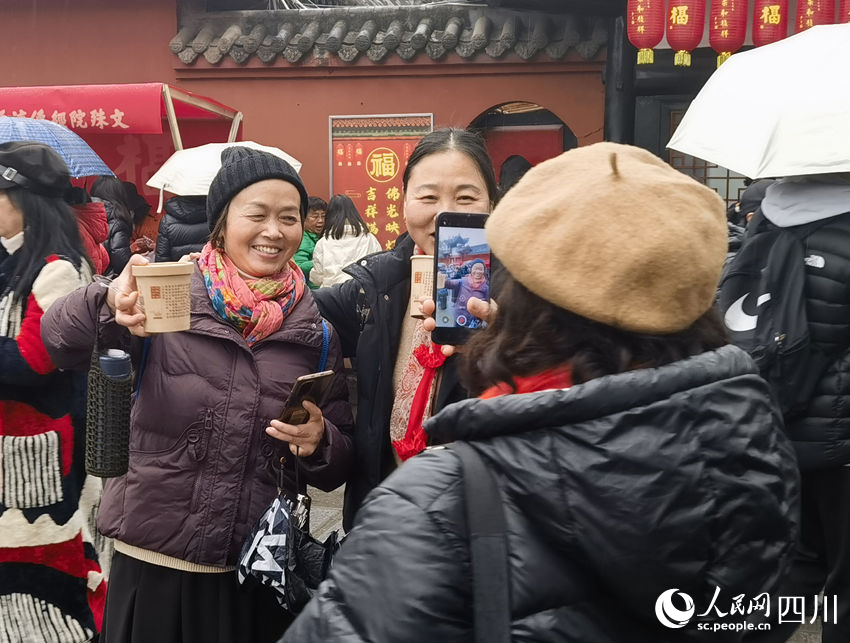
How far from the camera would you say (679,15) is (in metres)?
7.34

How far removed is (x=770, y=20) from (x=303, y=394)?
21.2 feet

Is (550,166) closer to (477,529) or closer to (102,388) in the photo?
(477,529)

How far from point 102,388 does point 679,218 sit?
5.49 feet

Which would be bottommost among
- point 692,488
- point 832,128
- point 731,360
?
point 692,488

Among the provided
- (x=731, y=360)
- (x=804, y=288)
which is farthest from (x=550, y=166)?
(x=804, y=288)

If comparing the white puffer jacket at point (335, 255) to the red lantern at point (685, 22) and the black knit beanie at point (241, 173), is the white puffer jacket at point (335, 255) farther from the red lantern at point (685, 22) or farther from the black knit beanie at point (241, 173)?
the black knit beanie at point (241, 173)

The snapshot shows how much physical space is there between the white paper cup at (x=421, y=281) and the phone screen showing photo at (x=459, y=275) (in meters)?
0.05

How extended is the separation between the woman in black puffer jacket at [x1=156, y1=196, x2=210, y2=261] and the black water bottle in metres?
4.30

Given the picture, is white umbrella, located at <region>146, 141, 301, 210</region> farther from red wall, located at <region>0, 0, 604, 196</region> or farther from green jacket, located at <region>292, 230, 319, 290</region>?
red wall, located at <region>0, 0, 604, 196</region>

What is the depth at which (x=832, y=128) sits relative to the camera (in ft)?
10.9

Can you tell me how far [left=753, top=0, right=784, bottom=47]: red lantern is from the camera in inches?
289

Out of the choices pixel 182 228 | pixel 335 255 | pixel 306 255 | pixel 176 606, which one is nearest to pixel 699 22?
pixel 335 255

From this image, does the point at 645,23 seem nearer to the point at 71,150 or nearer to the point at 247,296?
the point at 71,150

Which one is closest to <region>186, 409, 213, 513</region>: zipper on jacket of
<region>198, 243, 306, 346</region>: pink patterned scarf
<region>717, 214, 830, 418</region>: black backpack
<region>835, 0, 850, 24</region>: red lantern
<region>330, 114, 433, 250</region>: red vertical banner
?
<region>198, 243, 306, 346</region>: pink patterned scarf
